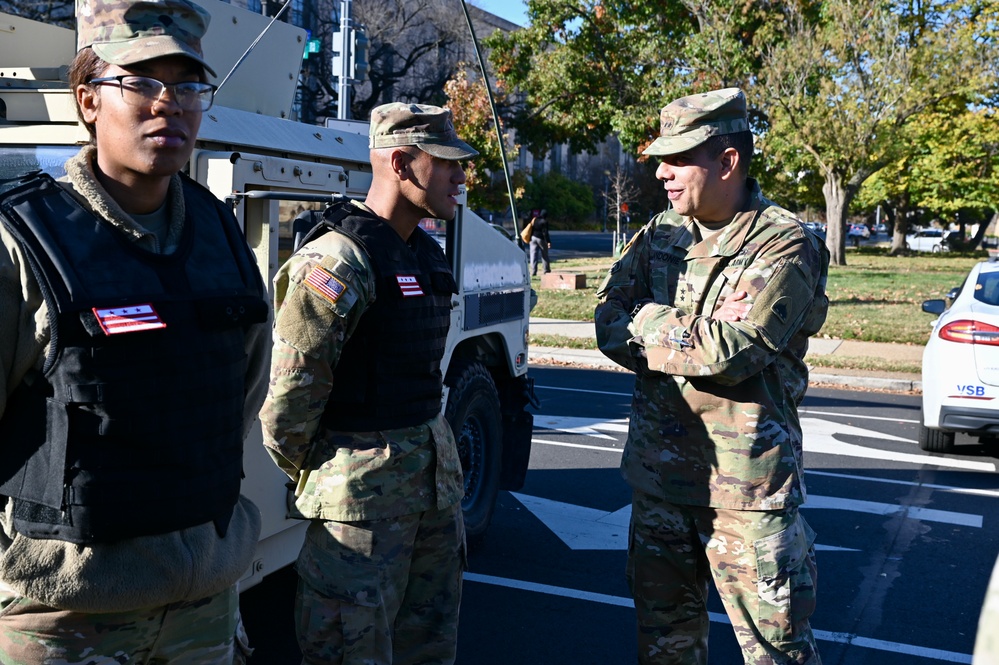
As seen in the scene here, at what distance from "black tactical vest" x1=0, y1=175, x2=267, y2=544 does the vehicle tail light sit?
655 cm

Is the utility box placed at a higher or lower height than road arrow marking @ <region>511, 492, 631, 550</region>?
higher

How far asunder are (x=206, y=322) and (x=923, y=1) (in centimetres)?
3131

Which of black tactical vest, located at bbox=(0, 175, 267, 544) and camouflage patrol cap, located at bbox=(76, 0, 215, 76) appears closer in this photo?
black tactical vest, located at bbox=(0, 175, 267, 544)

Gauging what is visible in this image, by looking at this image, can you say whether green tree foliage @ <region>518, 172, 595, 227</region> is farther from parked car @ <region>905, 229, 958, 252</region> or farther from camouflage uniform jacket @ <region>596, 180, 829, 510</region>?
camouflage uniform jacket @ <region>596, 180, 829, 510</region>

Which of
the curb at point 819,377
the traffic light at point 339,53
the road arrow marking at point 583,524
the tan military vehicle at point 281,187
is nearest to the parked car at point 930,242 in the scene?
the curb at point 819,377

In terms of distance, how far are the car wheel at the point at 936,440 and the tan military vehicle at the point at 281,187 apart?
389cm

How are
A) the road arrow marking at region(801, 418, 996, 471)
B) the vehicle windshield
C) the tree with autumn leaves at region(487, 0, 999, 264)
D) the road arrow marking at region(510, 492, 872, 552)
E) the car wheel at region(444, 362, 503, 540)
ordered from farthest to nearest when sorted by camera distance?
the tree with autumn leaves at region(487, 0, 999, 264) → the road arrow marking at region(801, 418, 996, 471) → the road arrow marking at region(510, 492, 872, 552) → the car wheel at region(444, 362, 503, 540) → the vehicle windshield

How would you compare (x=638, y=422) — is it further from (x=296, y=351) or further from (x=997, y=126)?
(x=997, y=126)

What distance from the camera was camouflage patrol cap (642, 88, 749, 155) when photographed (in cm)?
299

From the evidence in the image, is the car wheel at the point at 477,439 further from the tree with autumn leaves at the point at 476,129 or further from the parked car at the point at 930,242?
the parked car at the point at 930,242

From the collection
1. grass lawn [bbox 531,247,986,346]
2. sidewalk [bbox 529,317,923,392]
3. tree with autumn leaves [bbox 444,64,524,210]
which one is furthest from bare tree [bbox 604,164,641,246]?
sidewalk [bbox 529,317,923,392]

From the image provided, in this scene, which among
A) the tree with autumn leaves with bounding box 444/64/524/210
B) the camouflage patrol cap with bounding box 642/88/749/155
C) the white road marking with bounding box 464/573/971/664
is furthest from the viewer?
the tree with autumn leaves with bounding box 444/64/524/210

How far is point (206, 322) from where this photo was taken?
2.02 m

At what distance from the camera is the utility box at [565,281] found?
20.1 meters
